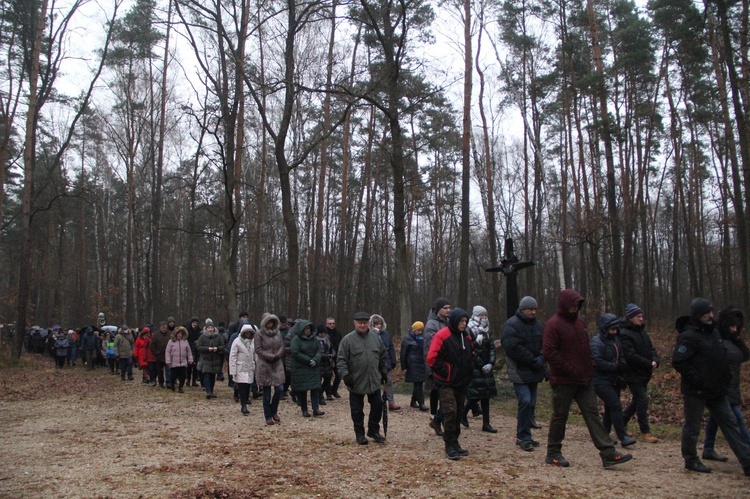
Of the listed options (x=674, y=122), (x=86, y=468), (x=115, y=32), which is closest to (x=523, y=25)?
(x=674, y=122)

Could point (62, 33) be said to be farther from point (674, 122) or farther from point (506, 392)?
point (674, 122)

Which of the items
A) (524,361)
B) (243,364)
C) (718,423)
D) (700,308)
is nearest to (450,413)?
(524,361)

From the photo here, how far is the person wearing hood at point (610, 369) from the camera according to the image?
723 centimetres

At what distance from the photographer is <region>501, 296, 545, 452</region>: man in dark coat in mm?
7438

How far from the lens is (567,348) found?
6359 millimetres

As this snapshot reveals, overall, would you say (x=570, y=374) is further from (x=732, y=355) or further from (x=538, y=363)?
(x=732, y=355)

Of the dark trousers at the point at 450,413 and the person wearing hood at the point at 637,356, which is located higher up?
the person wearing hood at the point at 637,356

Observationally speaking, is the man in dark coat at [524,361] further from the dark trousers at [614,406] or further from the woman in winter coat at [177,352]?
the woman in winter coat at [177,352]

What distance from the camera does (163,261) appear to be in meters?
48.8

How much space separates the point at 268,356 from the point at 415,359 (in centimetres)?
269

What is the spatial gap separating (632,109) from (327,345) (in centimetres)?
2196

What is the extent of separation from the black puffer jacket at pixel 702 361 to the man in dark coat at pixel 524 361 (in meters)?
1.75

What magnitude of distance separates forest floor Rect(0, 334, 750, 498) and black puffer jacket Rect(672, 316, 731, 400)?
90cm

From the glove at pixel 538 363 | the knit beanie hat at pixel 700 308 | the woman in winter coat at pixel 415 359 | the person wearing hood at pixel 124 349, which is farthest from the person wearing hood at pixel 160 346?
the knit beanie hat at pixel 700 308
